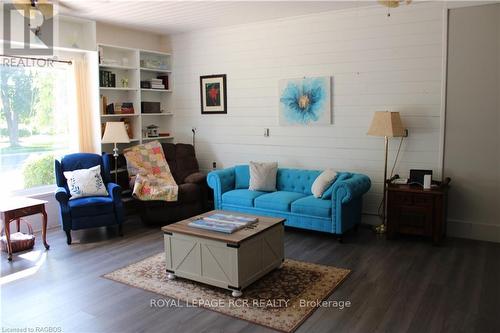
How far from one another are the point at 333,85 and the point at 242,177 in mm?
1745

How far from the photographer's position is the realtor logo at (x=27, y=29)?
15.9 ft

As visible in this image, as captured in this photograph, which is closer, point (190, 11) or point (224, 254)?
point (224, 254)

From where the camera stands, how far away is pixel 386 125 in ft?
15.9

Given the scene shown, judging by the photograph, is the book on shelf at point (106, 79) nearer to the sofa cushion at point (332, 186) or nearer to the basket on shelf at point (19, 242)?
the basket on shelf at point (19, 242)

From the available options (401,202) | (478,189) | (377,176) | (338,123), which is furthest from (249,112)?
(478,189)

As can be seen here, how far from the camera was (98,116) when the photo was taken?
594 cm

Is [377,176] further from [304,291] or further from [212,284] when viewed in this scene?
[212,284]

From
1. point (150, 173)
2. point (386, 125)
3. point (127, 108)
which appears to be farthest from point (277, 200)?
point (127, 108)

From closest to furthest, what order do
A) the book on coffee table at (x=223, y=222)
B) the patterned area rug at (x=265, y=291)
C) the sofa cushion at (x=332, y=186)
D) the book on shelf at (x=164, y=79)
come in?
1. the patterned area rug at (x=265, y=291)
2. the book on coffee table at (x=223, y=222)
3. the sofa cushion at (x=332, y=186)
4. the book on shelf at (x=164, y=79)

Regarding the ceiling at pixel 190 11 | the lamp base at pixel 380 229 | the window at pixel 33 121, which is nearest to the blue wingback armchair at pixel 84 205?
the window at pixel 33 121

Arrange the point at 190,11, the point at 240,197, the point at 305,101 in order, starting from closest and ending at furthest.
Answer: the point at 190,11
the point at 240,197
the point at 305,101

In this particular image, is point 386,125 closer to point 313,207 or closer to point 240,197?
point 313,207

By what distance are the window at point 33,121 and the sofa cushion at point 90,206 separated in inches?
38.3

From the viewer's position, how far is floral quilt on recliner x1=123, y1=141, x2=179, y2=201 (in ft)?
18.1
